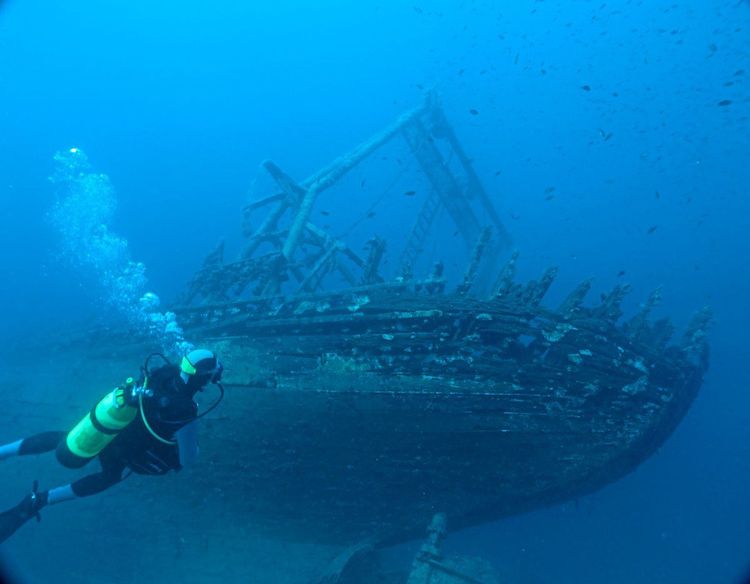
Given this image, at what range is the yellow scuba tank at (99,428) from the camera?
4098 millimetres

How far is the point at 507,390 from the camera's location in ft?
17.6

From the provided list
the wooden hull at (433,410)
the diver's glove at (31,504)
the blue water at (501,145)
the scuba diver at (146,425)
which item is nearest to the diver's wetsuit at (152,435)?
the scuba diver at (146,425)

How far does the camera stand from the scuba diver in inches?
155

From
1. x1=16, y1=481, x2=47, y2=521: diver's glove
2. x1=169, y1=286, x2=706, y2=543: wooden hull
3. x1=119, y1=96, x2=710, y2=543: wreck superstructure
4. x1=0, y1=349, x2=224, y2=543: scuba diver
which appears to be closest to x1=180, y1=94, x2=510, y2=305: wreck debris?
x1=119, y1=96, x2=710, y2=543: wreck superstructure

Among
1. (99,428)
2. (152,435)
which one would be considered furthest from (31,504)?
(152,435)

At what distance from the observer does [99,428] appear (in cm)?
417

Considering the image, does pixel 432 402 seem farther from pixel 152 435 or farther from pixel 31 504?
pixel 31 504

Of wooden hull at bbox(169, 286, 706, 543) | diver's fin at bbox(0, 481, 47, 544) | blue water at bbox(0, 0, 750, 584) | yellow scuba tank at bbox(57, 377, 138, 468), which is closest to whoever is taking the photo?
yellow scuba tank at bbox(57, 377, 138, 468)

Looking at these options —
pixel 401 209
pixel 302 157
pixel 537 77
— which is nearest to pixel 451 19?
pixel 537 77

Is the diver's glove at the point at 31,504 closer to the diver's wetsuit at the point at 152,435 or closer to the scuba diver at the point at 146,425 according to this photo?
the scuba diver at the point at 146,425

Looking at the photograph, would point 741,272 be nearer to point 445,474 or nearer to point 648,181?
point 648,181

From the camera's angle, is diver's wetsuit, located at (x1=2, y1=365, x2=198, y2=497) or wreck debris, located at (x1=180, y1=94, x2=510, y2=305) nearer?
diver's wetsuit, located at (x1=2, y1=365, x2=198, y2=497)

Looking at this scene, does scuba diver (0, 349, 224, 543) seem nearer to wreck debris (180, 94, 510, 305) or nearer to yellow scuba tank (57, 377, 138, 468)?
yellow scuba tank (57, 377, 138, 468)

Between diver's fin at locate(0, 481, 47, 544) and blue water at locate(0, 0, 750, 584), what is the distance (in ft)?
24.5
